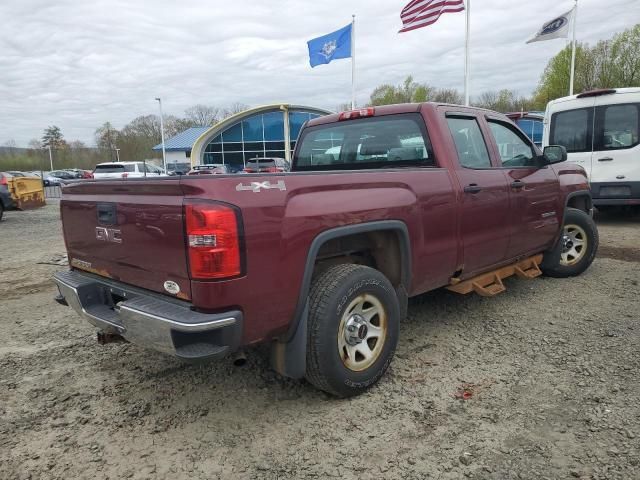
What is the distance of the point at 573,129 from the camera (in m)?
9.80

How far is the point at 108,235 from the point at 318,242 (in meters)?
1.29

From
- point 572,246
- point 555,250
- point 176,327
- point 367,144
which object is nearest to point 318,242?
point 176,327

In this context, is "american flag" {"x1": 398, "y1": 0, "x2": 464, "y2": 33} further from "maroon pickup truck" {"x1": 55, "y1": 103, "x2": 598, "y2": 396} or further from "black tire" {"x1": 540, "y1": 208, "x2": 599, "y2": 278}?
"maroon pickup truck" {"x1": 55, "y1": 103, "x2": 598, "y2": 396}

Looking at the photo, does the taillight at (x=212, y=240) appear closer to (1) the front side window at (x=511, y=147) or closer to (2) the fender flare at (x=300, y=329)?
(2) the fender flare at (x=300, y=329)

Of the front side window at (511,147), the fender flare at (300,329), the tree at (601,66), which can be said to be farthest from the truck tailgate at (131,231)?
the tree at (601,66)

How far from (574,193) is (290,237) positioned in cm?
418

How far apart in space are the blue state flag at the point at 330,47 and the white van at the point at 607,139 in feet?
40.4

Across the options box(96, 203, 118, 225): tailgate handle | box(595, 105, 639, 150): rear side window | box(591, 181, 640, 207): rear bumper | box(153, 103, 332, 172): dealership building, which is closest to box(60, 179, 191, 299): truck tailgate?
box(96, 203, 118, 225): tailgate handle

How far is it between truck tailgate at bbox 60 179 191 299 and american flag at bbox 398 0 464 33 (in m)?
14.2

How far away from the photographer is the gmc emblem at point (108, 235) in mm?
2786

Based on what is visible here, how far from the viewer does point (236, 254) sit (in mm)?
2324

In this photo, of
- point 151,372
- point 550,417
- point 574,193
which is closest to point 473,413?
point 550,417

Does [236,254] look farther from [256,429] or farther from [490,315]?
[490,315]

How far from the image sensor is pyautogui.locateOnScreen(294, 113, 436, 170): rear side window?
12.6ft
